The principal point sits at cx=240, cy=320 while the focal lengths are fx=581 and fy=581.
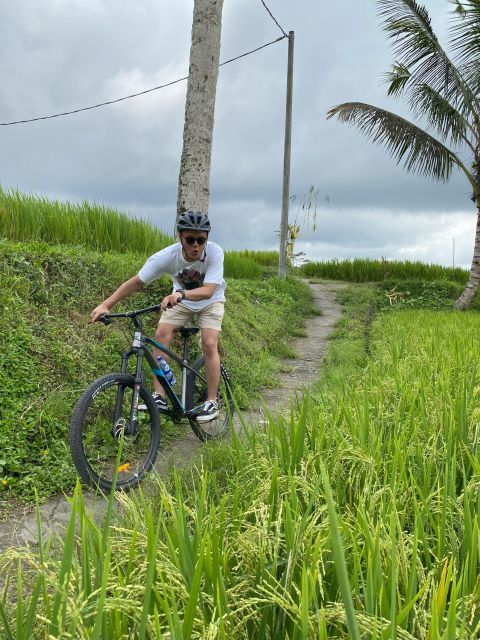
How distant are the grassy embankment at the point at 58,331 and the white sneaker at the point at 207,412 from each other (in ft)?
1.86

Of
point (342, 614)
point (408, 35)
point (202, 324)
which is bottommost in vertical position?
point (342, 614)

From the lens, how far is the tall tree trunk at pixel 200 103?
6.56 m

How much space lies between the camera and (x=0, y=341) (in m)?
4.80

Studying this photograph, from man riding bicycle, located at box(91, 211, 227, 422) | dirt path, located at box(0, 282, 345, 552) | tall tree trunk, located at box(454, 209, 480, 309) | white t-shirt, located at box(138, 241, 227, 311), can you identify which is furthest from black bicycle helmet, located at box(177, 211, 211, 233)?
tall tree trunk, located at box(454, 209, 480, 309)

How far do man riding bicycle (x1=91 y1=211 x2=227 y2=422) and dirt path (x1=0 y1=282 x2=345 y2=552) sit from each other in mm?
435

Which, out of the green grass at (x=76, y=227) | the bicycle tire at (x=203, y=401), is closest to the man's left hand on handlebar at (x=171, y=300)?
the bicycle tire at (x=203, y=401)

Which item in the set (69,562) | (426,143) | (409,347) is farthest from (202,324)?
(426,143)

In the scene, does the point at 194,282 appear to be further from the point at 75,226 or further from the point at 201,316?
the point at 75,226

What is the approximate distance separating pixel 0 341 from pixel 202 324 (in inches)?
65.8

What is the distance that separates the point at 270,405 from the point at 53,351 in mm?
2289

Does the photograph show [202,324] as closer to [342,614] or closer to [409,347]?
[409,347]

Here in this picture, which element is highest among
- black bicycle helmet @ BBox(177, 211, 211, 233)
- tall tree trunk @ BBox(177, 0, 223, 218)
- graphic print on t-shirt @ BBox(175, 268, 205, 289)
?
tall tree trunk @ BBox(177, 0, 223, 218)

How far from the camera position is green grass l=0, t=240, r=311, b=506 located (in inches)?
159

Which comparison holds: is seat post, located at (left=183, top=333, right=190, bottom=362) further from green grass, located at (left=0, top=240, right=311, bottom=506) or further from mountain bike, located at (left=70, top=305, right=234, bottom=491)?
green grass, located at (left=0, top=240, right=311, bottom=506)
